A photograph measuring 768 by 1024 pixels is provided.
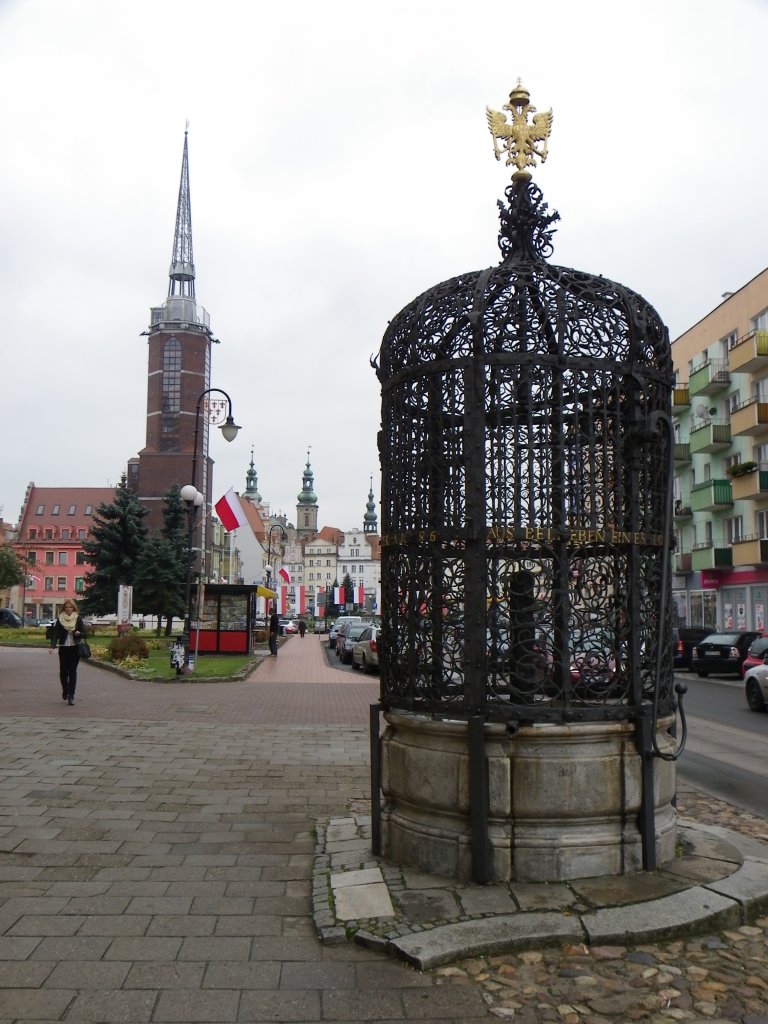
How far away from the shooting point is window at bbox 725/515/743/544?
4256cm

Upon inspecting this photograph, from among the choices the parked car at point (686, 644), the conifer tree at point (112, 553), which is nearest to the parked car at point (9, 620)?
the conifer tree at point (112, 553)

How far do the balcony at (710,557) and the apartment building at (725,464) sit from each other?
1.8 inches

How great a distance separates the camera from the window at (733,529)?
140ft

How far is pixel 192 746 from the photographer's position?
453 inches

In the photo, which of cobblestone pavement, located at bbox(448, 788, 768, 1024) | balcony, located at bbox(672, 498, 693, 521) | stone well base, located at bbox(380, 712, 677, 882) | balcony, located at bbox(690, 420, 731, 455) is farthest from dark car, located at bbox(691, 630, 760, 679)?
cobblestone pavement, located at bbox(448, 788, 768, 1024)

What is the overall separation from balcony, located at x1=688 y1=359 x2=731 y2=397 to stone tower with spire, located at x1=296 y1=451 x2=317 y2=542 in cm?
14375

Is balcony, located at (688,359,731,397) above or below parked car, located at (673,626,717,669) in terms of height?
above

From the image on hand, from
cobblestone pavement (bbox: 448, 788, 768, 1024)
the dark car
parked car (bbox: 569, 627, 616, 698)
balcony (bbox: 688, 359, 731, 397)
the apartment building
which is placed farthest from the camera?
balcony (bbox: 688, 359, 731, 397)

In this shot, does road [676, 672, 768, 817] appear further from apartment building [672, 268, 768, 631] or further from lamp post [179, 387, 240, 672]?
apartment building [672, 268, 768, 631]

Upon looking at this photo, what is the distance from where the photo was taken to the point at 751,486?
3975 centimetres

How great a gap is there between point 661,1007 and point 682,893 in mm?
1174

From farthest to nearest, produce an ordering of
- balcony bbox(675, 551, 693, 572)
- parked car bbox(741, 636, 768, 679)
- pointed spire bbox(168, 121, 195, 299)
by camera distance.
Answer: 1. pointed spire bbox(168, 121, 195, 299)
2. balcony bbox(675, 551, 693, 572)
3. parked car bbox(741, 636, 768, 679)

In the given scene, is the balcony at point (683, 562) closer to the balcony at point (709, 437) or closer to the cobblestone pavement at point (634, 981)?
the balcony at point (709, 437)

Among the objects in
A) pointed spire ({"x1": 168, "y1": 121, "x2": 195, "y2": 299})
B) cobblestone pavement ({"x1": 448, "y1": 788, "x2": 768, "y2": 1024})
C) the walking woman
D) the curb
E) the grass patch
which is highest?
pointed spire ({"x1": 168, "y1": 121, "x2": 195, "y2": 299})
